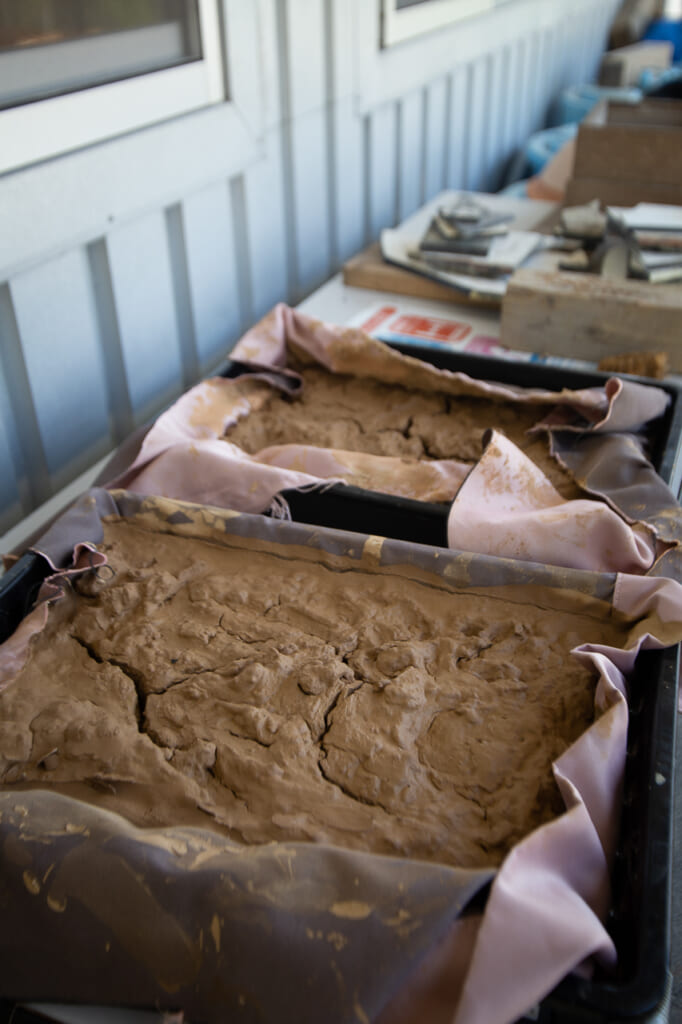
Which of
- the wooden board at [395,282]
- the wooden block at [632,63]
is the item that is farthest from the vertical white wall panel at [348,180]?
the wooden block at [632,63]

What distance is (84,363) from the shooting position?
161 cm

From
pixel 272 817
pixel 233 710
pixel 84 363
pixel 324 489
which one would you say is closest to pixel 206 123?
pixel 84 363

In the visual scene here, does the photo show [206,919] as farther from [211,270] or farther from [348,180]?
[348,180]

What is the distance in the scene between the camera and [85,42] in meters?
1.49

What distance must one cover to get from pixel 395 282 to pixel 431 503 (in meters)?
1.13

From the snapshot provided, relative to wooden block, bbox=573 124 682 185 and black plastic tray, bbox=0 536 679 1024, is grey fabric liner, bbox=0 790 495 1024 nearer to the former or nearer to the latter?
black plastic tray, bbox=0 536 679 1024

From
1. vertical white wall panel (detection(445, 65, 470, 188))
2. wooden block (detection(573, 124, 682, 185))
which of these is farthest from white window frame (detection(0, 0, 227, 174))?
vertical white wall panel (detection(445, 65, 470, 188))

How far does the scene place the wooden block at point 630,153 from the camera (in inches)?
93.7

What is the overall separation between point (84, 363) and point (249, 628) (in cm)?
79

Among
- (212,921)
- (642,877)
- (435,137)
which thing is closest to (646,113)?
(435,137)

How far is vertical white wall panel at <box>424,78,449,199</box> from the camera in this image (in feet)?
9.47

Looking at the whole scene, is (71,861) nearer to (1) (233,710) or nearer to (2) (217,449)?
(1) (233,710)

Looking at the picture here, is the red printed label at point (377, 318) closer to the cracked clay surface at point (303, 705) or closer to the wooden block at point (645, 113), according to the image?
the cracked clay surface at point (303, 705)

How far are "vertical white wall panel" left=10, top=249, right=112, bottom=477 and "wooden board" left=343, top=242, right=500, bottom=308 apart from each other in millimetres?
869
